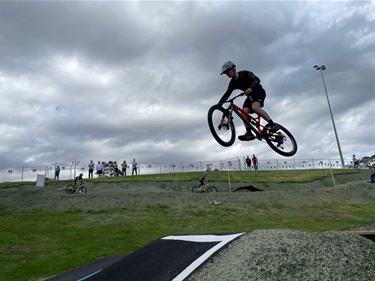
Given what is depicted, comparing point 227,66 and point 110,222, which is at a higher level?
point 227,66

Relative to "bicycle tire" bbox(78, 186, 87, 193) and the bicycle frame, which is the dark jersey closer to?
the bicycle frame

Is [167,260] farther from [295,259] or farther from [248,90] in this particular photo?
[248,90]

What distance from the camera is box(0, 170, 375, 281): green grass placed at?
14484 mm

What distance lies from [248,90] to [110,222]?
17.0 meters

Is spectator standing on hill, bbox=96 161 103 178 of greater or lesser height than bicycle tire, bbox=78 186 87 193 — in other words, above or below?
above

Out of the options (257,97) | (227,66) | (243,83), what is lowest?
(257,97)

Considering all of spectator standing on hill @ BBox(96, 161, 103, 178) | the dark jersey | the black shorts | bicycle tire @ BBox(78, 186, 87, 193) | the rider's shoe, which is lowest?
bicycle tire @ BBox(78, 186, 87, 193)

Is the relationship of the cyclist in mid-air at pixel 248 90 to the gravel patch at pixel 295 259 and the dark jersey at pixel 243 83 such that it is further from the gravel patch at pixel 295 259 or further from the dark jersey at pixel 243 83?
the gravel patch at pixel 295 259

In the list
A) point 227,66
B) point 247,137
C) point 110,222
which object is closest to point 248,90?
point 227,66

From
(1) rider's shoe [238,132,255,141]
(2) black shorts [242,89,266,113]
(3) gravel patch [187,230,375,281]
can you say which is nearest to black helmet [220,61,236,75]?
(2) black shorts [242,89,266,113]

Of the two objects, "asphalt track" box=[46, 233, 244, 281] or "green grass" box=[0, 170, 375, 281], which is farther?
"green grass" box=[0, 170, 375, 281]

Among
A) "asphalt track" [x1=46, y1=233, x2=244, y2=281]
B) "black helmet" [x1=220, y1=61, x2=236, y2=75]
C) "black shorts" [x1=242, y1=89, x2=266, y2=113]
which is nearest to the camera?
"asphalt track" [x1=46, y1=233, x2=244, y2=281]

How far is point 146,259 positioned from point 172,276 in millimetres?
2181

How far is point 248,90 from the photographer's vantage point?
28.1ft
